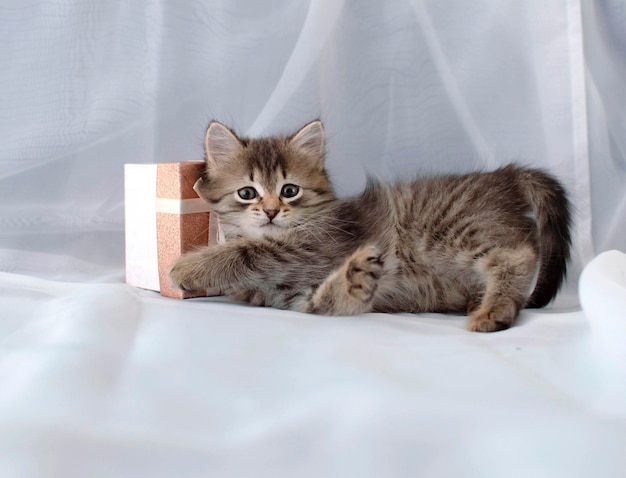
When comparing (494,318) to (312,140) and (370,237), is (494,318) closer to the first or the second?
(370,237)

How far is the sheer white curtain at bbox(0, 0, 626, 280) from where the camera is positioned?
7.45 ft

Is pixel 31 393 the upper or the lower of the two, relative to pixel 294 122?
lower

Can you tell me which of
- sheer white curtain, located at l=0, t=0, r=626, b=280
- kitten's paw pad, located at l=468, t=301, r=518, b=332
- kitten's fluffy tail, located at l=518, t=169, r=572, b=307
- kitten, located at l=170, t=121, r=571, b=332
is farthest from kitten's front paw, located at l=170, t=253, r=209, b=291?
kitten's fluffy tail, located at l=518, t=169, r=572, b=307

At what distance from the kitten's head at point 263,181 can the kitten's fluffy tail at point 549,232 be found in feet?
1.92

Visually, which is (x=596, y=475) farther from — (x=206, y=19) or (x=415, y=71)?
(x=206, y=19)

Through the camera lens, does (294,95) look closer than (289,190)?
No

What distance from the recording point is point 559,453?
963 millimetres

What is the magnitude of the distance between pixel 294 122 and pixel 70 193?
34.6 inches

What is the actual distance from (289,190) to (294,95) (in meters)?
0.58

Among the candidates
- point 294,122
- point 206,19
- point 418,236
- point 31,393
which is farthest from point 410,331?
point 206,19

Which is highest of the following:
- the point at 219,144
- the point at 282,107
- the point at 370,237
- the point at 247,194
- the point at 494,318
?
the point at 282,107

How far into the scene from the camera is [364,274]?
1.67 metres

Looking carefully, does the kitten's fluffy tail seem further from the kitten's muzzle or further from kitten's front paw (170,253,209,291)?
kitten's front paw (170,253,209,291)

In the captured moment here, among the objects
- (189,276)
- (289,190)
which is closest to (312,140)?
(289,190)
